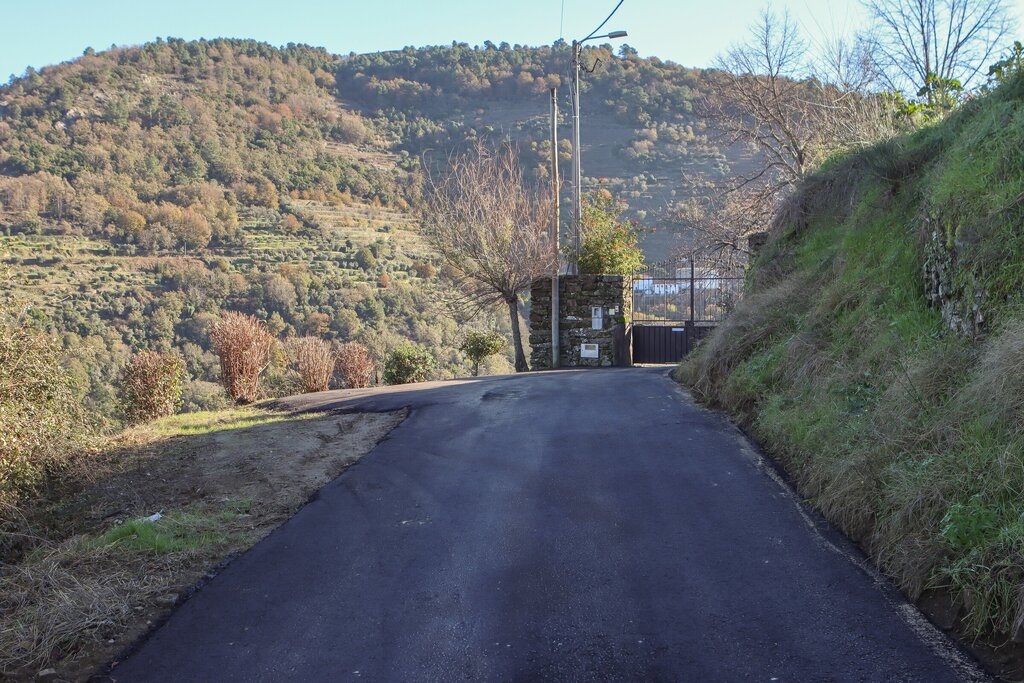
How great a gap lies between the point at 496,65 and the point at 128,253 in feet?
133

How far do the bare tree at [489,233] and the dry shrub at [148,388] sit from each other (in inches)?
443

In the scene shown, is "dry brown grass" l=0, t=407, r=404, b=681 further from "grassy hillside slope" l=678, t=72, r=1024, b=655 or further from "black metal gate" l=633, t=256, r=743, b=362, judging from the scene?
"black metal gate" l=633, t=256, r=743, b=362

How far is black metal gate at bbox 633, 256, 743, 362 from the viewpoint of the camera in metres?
26.3

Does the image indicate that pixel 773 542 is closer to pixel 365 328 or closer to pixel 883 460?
pixel 883 460

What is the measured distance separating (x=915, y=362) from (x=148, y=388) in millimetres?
15865

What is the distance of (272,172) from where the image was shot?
2341 inches

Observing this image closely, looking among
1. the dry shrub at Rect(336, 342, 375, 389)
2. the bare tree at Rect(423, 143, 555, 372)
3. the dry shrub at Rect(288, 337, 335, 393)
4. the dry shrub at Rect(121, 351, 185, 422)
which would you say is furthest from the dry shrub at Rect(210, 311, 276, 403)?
the bare tree at Rect(423, 143, 555, 372)

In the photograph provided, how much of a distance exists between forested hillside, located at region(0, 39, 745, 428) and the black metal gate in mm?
2292

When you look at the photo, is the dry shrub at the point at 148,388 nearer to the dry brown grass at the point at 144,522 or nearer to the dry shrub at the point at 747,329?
the dry brown grass at the point at 144,522

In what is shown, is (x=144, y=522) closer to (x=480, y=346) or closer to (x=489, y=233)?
(x=480, y=346)

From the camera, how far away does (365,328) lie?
38844 mm

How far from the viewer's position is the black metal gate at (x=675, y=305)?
26328 mm

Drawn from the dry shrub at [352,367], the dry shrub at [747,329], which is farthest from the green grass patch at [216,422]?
the dry shrub at [352,367]

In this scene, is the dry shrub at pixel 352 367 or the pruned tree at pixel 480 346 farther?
the pruned tree at pixel 480 346
